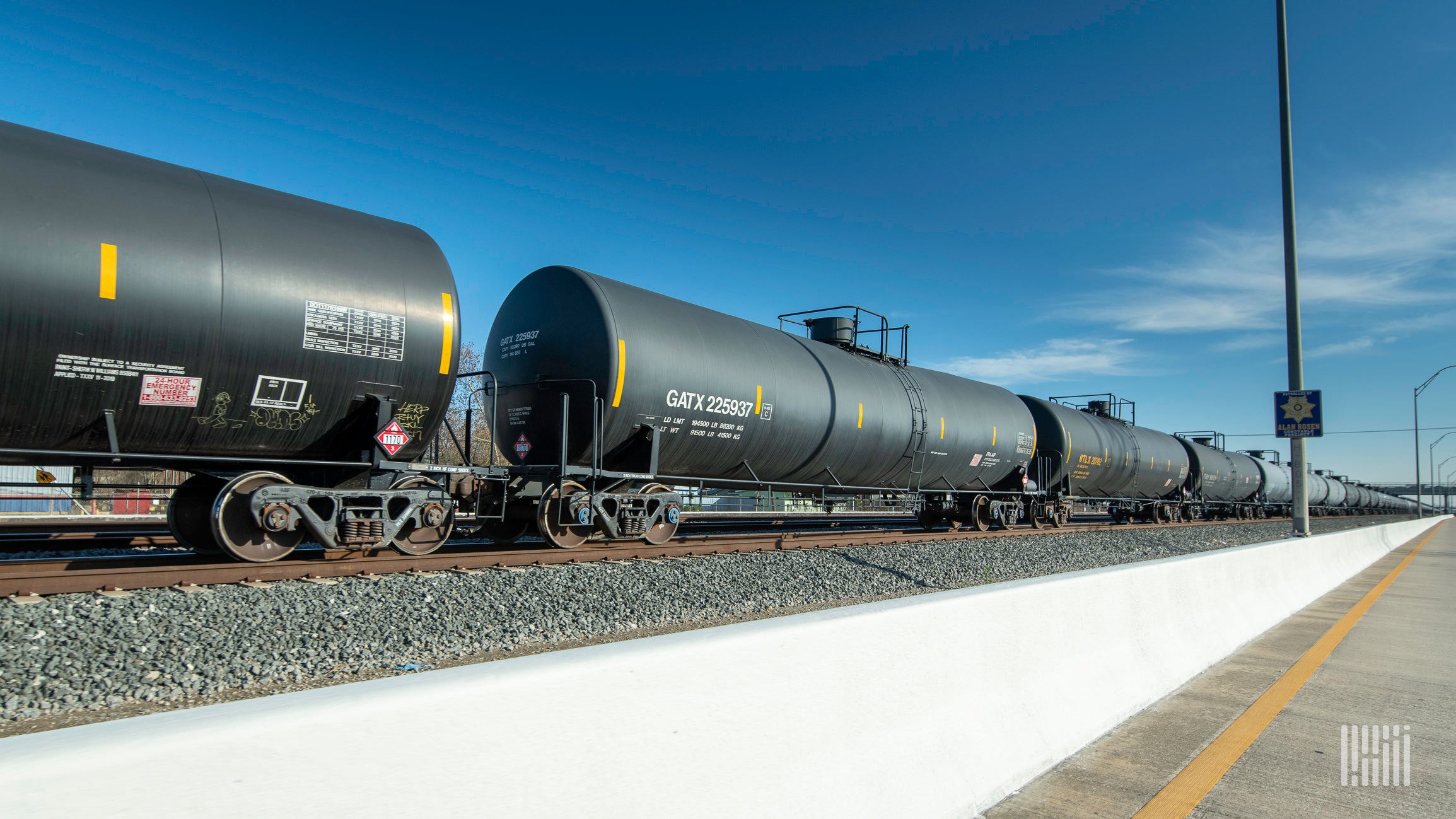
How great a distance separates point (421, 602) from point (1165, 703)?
5259 millimetres

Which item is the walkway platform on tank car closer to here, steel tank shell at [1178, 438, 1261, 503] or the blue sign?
the blue sign

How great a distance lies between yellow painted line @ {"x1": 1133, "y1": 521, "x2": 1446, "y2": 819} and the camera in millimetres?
3121

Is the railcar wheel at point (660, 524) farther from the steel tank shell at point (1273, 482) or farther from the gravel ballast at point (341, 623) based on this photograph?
the steel tank shell at point (1273, 482)

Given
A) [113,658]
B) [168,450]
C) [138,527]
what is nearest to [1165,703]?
[113,658]

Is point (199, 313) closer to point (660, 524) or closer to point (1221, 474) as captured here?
point (660, 524)

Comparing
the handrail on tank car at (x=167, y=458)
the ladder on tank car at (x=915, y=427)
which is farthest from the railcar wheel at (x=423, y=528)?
the ladder on tank car at (x=915, y=427)

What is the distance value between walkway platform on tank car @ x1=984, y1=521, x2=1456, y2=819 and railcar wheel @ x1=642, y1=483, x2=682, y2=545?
651 cm

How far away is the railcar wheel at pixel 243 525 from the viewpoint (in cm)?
687

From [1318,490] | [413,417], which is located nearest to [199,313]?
[413,417]

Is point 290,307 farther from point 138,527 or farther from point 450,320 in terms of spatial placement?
point 138,527

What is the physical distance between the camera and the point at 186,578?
6.16 meters

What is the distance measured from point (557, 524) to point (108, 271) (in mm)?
5009

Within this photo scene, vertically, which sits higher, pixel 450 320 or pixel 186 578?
pixel 450 320

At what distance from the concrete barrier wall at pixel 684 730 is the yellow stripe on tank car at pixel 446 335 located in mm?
6170
